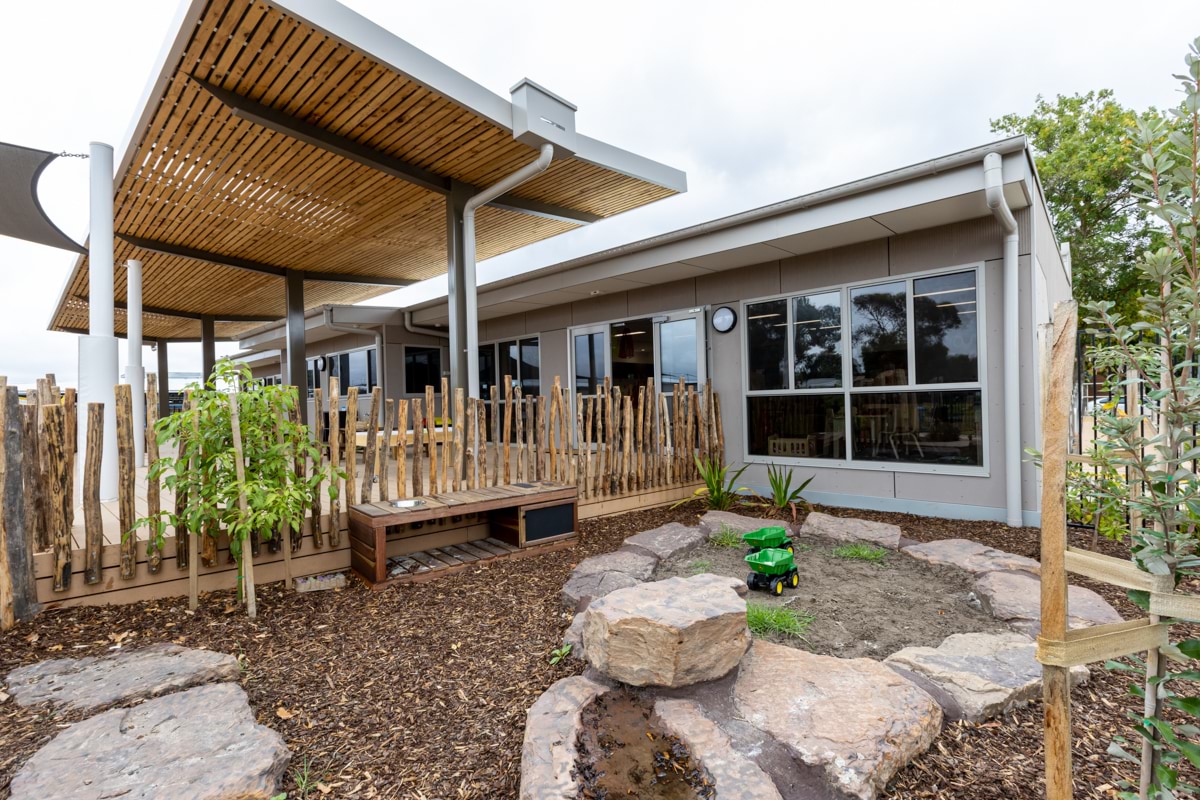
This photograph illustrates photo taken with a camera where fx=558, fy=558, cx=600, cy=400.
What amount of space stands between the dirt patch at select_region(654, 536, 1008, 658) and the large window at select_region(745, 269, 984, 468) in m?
1.82

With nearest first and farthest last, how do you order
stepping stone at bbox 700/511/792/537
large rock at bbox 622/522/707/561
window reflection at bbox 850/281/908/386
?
large rock at bbox 622/522/707/561 → stepping stone at bbox 700/511/792/537 → window reflection at bbox 850/281/908/386

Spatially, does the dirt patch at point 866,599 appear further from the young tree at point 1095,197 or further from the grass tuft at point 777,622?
the young tree at point 1095,197

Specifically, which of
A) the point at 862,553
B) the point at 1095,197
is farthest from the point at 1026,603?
the point at 1095,197

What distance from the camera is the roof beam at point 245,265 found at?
744 centimetres

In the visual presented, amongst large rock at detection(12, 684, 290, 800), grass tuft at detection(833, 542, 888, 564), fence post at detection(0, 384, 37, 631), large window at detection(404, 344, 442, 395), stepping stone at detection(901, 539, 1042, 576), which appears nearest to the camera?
large rock at detection(12, 684, 290, 800)

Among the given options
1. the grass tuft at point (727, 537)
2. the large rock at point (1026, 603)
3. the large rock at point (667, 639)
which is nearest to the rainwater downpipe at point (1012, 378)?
the large rock at point (1026, 603)

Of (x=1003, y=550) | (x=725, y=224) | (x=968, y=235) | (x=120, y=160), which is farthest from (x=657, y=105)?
(x=1003, y=550)

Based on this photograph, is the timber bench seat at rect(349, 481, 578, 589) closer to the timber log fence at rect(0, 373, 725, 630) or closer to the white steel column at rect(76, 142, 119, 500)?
the timber log fence at rect(0, 373, 725, 630)

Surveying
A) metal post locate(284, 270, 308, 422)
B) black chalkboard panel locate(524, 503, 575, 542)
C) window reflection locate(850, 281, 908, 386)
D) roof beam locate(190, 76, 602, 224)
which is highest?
roof beam locate(190, 76, 602, 224)

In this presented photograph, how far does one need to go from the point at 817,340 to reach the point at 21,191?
7.62 meters

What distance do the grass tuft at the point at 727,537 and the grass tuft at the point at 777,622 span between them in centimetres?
147

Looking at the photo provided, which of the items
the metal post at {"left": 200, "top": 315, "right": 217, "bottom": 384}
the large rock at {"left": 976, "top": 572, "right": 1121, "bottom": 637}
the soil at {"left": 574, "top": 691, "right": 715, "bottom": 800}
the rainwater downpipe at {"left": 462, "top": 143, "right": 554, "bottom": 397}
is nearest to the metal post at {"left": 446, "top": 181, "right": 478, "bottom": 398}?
the rainwater downpipe at {"left": 462, "top": 143, "right": 554, "bottom": 397}

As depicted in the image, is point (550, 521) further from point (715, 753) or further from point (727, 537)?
point (715, 753)

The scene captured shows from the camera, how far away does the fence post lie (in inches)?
106
